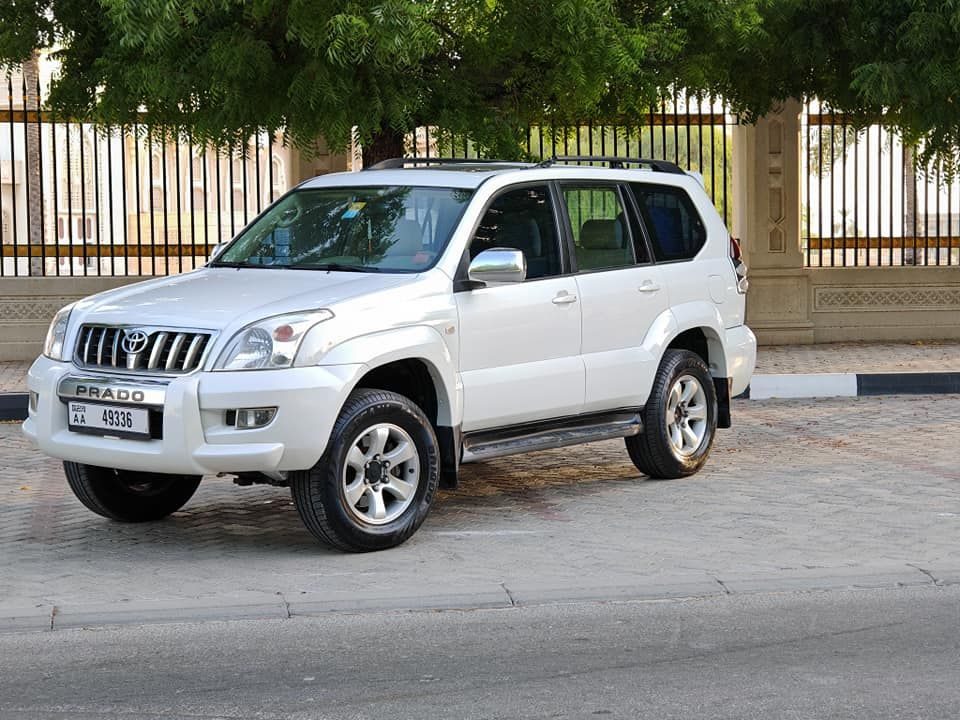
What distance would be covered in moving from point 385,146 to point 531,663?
935 centimetres

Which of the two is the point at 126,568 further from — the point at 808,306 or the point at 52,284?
the point at 808,306

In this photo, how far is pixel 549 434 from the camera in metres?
8.48

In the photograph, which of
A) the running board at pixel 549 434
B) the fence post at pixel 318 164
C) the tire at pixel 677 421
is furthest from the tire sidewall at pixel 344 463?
the fence post at pixel 318 164

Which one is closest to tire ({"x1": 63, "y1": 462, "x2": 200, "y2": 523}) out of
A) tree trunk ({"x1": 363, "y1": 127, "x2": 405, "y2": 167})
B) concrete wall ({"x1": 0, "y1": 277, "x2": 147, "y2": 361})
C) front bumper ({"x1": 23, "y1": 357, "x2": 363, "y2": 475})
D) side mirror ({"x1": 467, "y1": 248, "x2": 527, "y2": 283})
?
front bumper ({"x1": 23, "y1": 357, "x2": 363, "y2": 475})

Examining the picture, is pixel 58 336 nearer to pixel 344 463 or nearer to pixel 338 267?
pixel 338 267

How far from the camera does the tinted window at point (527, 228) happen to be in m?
8.34

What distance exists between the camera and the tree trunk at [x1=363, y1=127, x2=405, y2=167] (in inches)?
565

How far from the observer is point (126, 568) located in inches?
285

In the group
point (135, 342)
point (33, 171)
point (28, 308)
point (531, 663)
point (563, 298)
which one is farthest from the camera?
point (33, 171)

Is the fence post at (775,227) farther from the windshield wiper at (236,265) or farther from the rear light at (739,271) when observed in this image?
the windshield wiper at (236,265)

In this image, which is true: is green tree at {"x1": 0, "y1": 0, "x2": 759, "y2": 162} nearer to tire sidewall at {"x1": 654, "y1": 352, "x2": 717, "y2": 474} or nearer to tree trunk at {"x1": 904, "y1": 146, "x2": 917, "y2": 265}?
tire sidewall at {"x1": 654, "y1": 352, "x2": 717, "y2": 474}

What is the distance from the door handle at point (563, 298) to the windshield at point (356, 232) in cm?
71

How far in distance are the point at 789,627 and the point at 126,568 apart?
9.70 ft

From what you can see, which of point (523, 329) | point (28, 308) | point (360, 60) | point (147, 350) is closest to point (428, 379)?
point (523, 329)
